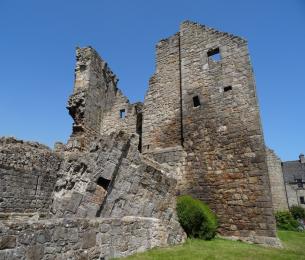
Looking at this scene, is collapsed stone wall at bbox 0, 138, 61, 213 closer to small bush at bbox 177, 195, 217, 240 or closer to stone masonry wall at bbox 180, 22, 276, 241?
small bush at bbox 177, 195, 217, 240

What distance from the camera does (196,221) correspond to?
8.00m

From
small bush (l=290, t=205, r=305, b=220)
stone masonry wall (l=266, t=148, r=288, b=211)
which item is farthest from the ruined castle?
small bush (l=290, t=205, r=305, b=220)

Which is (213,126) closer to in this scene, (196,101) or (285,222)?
(196,101)

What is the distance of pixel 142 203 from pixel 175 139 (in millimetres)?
4818

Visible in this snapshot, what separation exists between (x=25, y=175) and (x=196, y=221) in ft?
20.9

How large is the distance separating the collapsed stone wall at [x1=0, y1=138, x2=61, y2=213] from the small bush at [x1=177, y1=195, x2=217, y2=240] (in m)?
5.45

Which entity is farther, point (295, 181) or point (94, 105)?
point (295, 181)

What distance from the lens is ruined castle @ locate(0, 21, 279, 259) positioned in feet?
16.5

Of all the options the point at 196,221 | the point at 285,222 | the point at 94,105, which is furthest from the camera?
the point at 285,222

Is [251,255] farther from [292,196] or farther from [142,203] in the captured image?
[292,196]

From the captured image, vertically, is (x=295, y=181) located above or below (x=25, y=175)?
above

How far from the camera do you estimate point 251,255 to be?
611 cm

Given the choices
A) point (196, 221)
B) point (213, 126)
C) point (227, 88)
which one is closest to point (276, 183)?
point (213, 126)

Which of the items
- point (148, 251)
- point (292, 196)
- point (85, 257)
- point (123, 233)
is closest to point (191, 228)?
point (148, 251)
